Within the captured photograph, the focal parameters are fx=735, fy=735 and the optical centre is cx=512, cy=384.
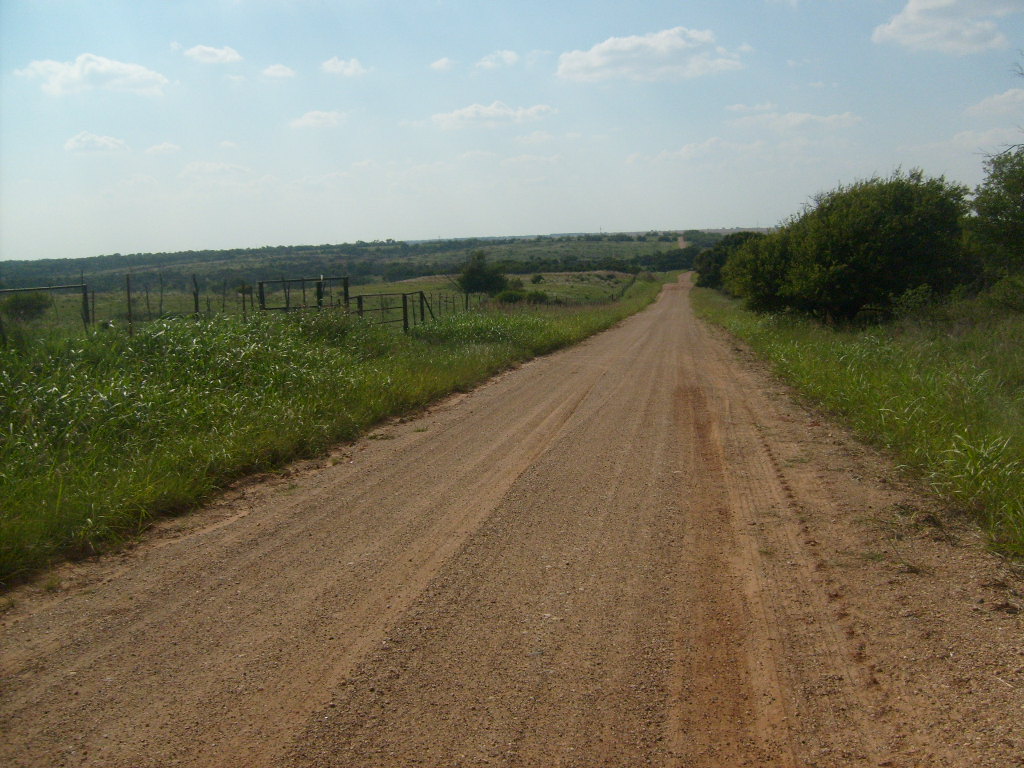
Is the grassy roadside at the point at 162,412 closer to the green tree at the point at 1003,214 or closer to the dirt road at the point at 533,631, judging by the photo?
the dirt road at the point at 533,631

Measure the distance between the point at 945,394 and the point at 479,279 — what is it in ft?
162

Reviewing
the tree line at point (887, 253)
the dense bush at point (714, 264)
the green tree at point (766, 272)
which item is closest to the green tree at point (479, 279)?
the dense bush at point (714, 264)

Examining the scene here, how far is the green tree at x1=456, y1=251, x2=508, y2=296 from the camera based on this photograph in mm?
56281

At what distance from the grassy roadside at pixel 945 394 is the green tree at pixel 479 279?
131 ft

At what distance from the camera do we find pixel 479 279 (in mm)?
57062

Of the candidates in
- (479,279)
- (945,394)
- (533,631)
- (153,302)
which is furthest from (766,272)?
(479,279)

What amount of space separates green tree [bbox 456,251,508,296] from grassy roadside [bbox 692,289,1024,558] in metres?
39.9

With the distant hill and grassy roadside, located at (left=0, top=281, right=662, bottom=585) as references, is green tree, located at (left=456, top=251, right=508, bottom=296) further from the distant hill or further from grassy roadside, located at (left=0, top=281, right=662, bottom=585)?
grassy roadside, located at (left=0, top=281, right=662, bottom=585)

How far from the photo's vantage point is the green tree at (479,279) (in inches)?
2216

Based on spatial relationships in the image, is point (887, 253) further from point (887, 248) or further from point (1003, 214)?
point (1003, 214)

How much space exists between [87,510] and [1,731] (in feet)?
9.47

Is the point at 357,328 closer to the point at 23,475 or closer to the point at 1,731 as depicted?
the point at 23,475

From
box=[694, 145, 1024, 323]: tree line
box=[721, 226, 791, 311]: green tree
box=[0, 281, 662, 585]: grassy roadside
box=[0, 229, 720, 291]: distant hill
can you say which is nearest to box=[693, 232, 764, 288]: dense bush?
box=[0, 229, 720, 291]: distant hill

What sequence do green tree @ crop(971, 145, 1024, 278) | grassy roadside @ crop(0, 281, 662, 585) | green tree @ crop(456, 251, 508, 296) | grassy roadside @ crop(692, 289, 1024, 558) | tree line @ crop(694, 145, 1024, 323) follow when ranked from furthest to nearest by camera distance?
green tree @ crop(456, 251, 508, 296) < tree line @ crop(694, 145, 1024, 323) < green tree @ crop(971, 145, 1024, 278) < grassy roadside @ crop(692, 289, 1024, 558) < grassy roadside @ crop(0, 281, 662, 585)
